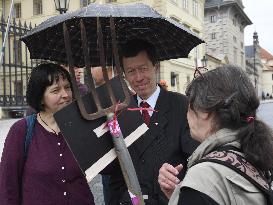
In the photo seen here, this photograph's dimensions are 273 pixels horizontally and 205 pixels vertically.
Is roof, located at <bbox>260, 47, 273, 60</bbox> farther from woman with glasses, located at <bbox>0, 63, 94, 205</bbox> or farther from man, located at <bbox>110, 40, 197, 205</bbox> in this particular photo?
woman with glasses, located at <bbox>0, 63, 94, 205</bbox>

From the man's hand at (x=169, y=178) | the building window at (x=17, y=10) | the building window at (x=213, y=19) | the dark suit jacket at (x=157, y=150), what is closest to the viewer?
the man's hand at (x=169, y=178)

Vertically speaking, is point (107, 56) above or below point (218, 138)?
above

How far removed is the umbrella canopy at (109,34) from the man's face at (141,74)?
0.20m

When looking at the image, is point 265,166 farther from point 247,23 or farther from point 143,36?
point 247,23

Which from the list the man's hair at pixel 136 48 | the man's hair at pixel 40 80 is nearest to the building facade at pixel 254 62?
the man's hair at pixel 136 48

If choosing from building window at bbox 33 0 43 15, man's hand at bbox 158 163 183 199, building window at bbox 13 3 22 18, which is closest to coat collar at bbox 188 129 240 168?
man's hand at bbox 158 163 183 199

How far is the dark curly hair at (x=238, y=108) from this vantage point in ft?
5.17

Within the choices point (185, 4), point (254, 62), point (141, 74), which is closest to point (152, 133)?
point (141, 74)

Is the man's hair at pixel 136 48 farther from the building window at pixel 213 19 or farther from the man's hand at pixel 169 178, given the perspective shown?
the building window at pixel 213 19

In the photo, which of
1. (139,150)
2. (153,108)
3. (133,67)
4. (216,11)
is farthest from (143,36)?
(216,11)

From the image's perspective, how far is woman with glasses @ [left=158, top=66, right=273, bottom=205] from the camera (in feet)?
4.66

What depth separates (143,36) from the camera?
9.53 feet

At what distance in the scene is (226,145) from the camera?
156 cm

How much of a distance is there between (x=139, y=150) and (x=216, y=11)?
187ft
